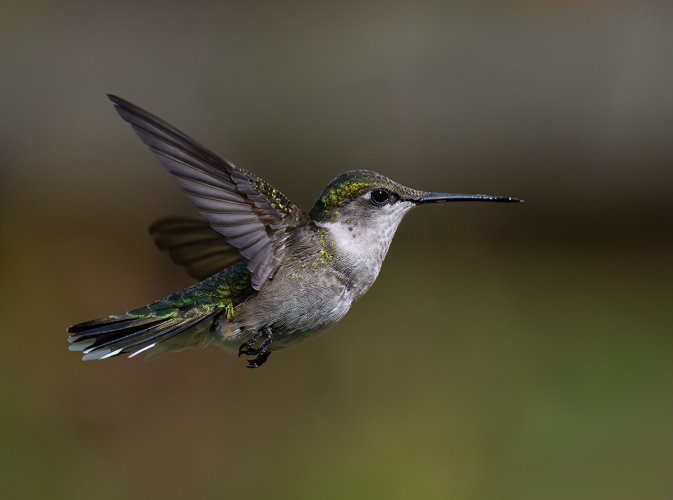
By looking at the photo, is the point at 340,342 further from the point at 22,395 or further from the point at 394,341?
the point at 22,395

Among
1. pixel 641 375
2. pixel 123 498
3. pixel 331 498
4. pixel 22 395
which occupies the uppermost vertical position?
pixel 22 395

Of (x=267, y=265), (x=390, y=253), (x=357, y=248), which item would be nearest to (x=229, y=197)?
(x=267, y=265)

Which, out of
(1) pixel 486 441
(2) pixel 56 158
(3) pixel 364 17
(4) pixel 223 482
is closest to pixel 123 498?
(4) pixel 223 482

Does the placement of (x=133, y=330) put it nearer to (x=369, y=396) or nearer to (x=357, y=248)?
(x=357, y=248)

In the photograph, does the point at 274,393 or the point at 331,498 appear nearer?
the point at 331,498

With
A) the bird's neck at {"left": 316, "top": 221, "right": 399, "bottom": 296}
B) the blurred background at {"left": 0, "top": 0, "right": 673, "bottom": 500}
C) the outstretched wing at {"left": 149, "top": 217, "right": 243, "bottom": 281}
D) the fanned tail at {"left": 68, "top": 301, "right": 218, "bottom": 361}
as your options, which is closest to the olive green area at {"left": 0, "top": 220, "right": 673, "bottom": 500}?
the blurred background at {"left": 0, "top": 0, "right": 673, "bottom": 500}

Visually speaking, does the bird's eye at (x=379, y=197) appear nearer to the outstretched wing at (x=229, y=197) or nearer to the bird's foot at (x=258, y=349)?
the outstretched wing at (x=229, y=197)

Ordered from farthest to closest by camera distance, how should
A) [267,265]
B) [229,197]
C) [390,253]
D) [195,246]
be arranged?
[390,253] → [195,246] → [267,265] → [229,197]
